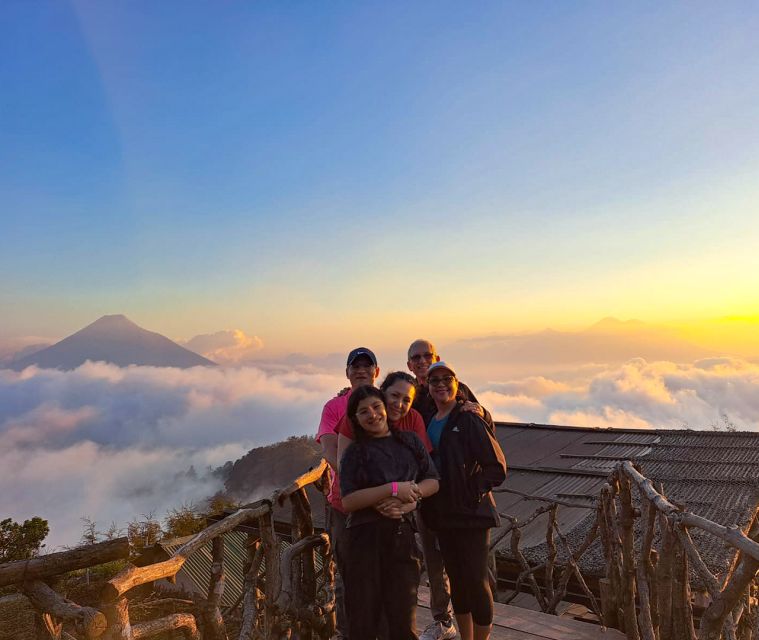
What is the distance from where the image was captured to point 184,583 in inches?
576

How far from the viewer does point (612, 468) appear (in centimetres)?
909

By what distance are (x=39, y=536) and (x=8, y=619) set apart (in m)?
6.83

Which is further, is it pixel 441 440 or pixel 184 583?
pixel 184 583

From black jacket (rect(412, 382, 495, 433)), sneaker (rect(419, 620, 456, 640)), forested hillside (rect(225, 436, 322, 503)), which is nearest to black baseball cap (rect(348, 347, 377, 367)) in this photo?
black jacket (rect(412, 382, 495, 433))

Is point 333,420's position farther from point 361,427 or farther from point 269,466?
point 269,466

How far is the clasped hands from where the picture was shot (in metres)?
2.67

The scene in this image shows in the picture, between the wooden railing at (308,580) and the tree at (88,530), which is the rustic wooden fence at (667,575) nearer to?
the wooden railing at (308,580)

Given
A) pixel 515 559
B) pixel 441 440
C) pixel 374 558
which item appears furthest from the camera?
pixel 515 559

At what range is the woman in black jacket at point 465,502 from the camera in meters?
2.96

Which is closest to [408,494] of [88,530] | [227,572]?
[227,572]

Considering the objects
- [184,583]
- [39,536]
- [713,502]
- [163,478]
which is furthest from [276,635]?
[163,478]

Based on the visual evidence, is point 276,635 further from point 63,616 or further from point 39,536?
point 39,536

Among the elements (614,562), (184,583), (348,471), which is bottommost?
(184,583)

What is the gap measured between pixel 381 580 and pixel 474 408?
1.04 metres
